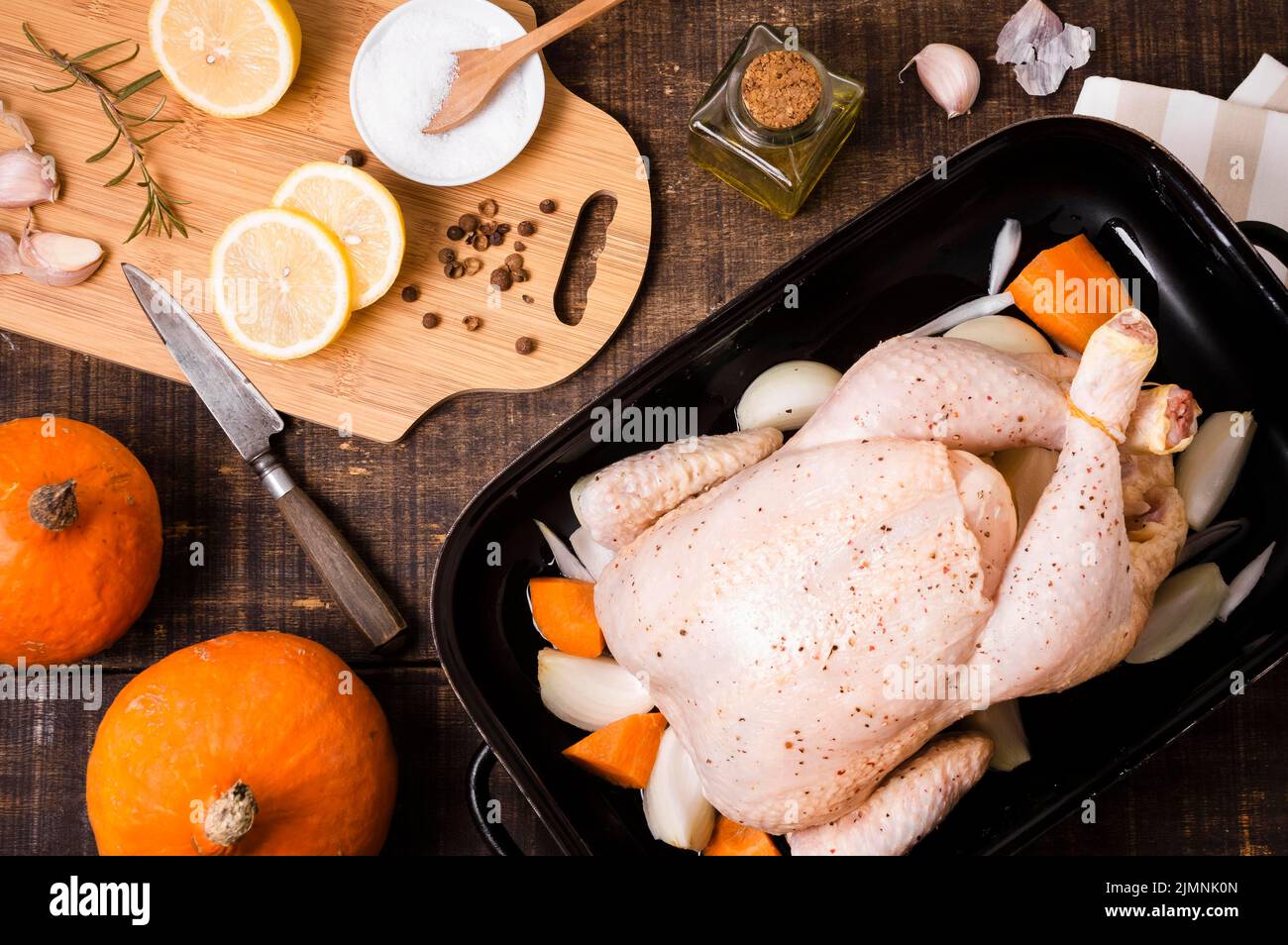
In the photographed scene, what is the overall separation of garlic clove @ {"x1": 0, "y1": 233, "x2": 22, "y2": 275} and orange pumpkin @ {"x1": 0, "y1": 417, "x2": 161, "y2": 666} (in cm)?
33

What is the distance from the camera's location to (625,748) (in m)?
1.64

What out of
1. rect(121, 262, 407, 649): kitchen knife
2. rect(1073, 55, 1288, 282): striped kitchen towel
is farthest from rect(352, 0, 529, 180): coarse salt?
rect(1073, 55, 1288, 282): striped kitchen towel

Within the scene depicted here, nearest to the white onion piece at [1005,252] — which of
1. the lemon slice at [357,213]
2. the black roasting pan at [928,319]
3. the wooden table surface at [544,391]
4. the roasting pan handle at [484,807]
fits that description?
the black roasting pan at [928,319]

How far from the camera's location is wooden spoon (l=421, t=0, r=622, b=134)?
1.71 metres

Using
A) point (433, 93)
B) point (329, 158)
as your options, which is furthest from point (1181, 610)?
point (329, 158)

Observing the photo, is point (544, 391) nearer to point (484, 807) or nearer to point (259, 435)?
point (259, 435)

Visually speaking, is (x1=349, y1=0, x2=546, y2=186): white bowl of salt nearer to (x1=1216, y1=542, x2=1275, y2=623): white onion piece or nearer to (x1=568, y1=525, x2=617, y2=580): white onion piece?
(x1=568, y1=525, x2=617, y2=580): white onion piece

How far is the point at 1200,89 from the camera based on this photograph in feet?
6.06

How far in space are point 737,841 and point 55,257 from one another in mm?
1609

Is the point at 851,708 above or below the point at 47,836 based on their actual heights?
above

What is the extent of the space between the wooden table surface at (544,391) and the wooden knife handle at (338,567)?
0.06 meters
